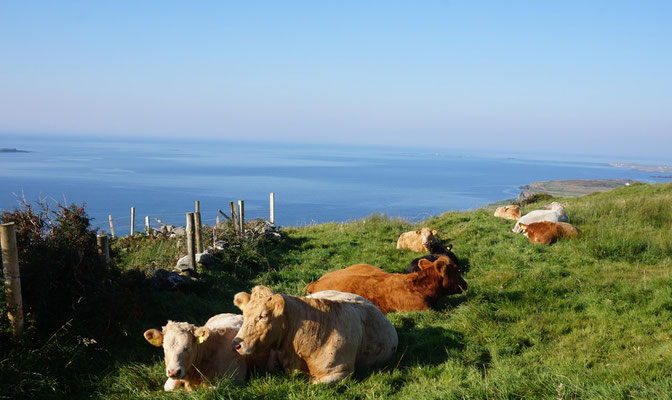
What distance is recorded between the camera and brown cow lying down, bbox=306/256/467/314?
26.2ft

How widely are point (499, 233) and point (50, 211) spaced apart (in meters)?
12.2

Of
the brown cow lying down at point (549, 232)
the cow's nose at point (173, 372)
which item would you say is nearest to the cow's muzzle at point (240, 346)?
the cow's nose at point (173, 372)

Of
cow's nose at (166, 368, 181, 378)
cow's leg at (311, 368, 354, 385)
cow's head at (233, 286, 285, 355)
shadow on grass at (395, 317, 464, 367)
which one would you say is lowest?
shadow on grass at (395, 317, 464, 367)

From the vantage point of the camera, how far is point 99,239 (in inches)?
324

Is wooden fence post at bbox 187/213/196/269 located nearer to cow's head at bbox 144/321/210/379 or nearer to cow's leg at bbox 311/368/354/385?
cow's head at bbox 144/321/210/379

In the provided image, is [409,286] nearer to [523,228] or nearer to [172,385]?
[172,385]

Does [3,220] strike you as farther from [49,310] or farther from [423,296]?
[423,296]

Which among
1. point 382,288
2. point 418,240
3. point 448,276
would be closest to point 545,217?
point 418,240

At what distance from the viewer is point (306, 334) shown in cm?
518

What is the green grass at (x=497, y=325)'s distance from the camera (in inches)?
189

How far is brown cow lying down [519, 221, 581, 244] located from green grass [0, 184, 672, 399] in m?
0.41

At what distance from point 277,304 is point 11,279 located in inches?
143

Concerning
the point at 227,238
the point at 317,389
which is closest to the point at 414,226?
the point at 227,238

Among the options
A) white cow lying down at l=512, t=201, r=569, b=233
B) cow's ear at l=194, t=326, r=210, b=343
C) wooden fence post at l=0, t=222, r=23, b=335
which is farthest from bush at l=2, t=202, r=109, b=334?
white cow lying down at l=512, t=201, r=569, b=233
